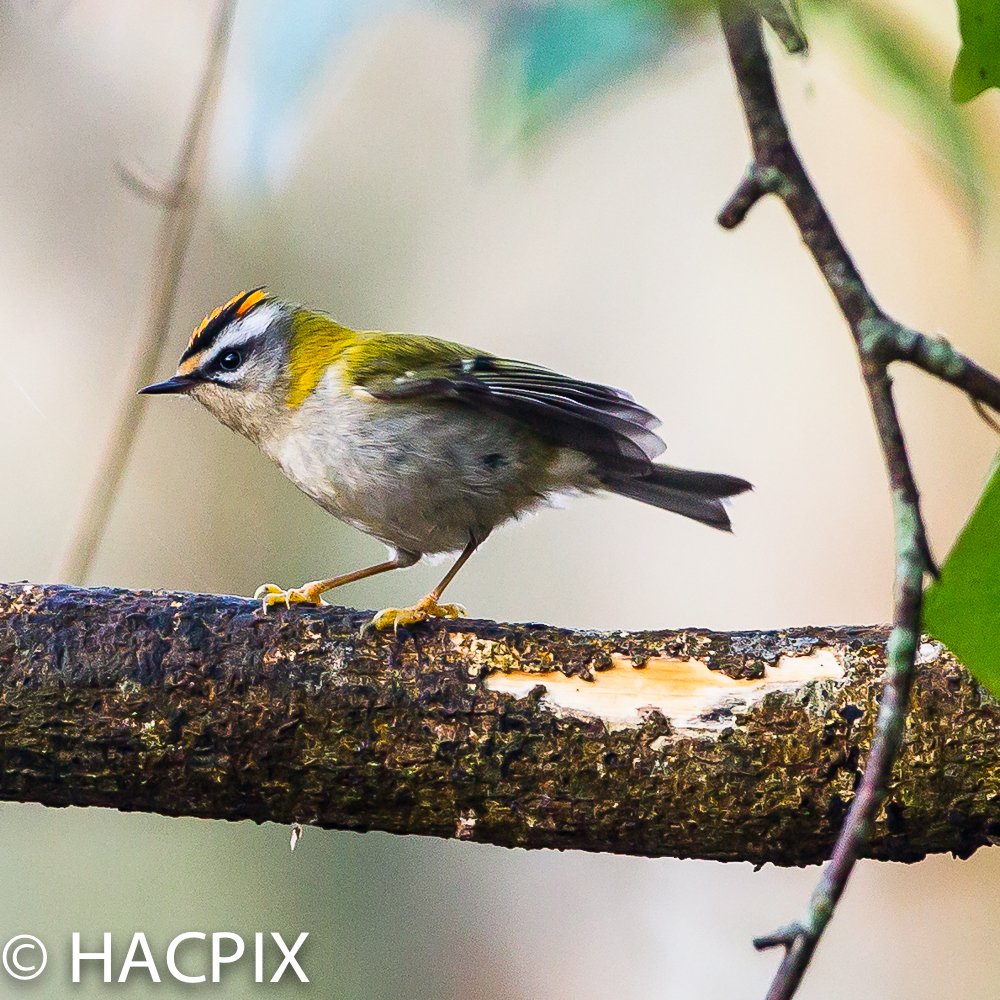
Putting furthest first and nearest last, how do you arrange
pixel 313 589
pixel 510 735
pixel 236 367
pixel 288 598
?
pixel 236 367
pixel 313 589
pixel 288 598
pixel 510 735

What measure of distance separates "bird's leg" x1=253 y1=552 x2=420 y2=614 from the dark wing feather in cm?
45

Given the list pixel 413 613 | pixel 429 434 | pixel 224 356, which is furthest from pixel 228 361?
pixel 413 613

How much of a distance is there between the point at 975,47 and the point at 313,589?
202 centimetres

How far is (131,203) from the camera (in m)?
5.53

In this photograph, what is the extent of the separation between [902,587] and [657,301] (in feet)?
15.9

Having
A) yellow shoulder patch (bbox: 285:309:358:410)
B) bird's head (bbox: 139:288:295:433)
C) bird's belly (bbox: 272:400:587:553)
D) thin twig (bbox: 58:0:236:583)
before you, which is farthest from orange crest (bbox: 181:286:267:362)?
bird's belly (bbox: 272:400:587:553)

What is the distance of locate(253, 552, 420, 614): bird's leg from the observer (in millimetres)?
→ 2344

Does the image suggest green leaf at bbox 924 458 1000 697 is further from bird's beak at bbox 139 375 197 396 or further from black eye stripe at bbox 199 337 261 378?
black eye stripe at bbox 199 337 261 378

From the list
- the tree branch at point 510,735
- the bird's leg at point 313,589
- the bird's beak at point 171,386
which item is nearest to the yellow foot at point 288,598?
the bird's leg at point 313,589

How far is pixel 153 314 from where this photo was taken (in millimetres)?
2555

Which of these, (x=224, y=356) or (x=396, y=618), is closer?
(x=396, y=618)

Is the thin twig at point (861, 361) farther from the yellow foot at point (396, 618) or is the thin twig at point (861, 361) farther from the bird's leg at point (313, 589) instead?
the bird's leg at point (313, 589)

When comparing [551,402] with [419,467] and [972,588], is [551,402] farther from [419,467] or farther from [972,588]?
[972,588]

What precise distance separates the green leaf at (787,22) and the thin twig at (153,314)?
1921 mm
